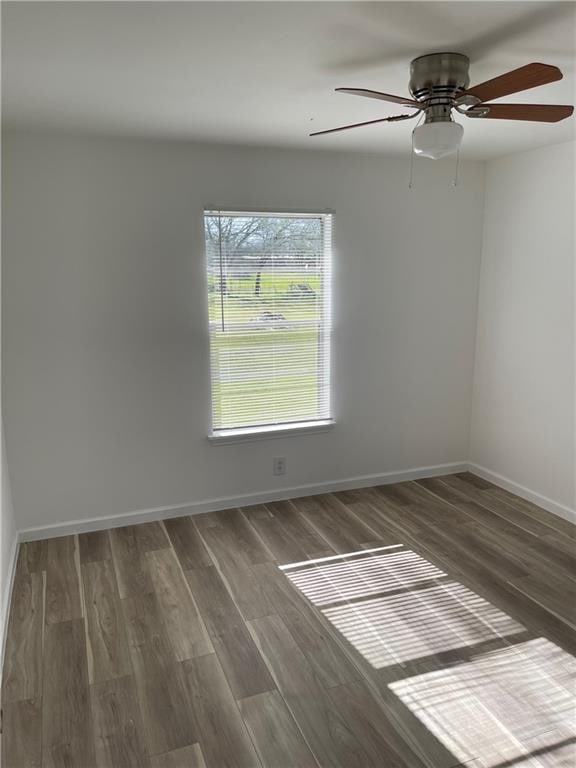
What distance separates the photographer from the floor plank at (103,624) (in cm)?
223

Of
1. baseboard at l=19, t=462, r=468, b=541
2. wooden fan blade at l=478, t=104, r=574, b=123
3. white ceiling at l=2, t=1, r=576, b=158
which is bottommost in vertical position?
baseboard at l=19, t=462, r=468, b=541

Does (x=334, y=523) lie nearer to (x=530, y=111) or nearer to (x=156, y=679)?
(x=156, y=679)

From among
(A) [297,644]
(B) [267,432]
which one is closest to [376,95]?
(A) [297,644]

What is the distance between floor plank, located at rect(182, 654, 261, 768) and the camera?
5.94 ft

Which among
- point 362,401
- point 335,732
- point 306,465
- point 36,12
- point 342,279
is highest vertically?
point 36,12

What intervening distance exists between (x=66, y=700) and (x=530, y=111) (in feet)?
9.21

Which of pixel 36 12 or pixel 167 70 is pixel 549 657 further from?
pixel 36 12

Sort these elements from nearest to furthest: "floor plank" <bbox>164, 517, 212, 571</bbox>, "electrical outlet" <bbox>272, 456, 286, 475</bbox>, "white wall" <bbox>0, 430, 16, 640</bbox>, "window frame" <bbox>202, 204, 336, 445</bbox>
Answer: "white wall" <bbox>0, 430, 16, 640</bbox> → "floor plank" <bbox>164, 517, 212, 571</bbox> → "window frame" <bbox>202, 204, 336, 445</bbox> → "electrical outlet" <bbox>272, 456, 286, 475</bbox>

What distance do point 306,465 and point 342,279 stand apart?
52.9 inches

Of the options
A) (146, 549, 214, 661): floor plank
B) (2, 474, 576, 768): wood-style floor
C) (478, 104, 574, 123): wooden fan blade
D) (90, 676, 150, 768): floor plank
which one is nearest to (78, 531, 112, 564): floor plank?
(2, 474, 576, 768): wood-style floor

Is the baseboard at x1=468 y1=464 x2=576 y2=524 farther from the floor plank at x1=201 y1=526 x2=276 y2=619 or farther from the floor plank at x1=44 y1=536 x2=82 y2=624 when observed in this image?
the floor plank at x1=44 y1=536 x2=82 y2=624

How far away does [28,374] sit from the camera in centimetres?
312

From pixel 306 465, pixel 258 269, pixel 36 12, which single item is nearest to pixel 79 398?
pixel 258 269

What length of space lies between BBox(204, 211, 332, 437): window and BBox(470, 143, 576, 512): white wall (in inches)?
49.8
